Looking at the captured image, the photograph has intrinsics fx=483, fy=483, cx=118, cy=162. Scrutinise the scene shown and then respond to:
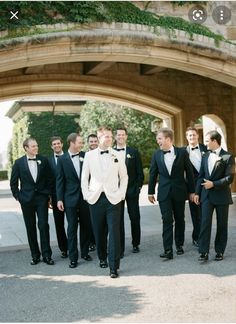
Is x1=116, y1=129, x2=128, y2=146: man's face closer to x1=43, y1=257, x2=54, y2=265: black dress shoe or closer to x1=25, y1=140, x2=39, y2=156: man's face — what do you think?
x1=25, y1=140, x2=39, y2=156: man's face

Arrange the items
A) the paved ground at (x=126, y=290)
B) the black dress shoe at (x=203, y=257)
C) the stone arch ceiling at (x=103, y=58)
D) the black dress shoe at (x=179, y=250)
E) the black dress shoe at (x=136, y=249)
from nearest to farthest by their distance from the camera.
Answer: the paved ground at (x=126, y=290), the black dress shoe at (x=203, y=257), the black dress shoe at (x=179, y=250), the black dress shoe at (x=136, y=249), the stone arch ceiling at (x=103, y=58)

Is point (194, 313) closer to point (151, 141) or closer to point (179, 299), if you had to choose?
point (179, 299)

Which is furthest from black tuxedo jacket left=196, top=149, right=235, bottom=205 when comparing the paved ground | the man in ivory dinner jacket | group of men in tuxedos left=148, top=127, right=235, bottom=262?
the man in ivory dinner jacket

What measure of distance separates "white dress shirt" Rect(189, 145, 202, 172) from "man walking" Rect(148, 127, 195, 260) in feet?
2.11

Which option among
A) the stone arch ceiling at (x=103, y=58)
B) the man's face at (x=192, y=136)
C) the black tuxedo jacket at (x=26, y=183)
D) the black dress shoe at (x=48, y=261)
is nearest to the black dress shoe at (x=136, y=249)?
the black dress shoe at (x=48, y=261)

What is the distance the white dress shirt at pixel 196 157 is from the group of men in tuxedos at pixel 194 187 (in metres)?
0.26

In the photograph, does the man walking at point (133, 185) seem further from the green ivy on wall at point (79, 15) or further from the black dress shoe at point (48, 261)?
the green ivy on wall at point (79, 15)

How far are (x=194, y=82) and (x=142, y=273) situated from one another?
956 centimetres

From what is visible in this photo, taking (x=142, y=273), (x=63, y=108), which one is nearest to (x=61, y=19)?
(x=142, y=273)

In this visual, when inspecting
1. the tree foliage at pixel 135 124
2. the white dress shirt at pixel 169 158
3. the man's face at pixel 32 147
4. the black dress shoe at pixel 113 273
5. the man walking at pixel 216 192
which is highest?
the tree foliage at pixel 135 124

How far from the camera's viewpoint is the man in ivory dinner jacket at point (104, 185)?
5.39 m

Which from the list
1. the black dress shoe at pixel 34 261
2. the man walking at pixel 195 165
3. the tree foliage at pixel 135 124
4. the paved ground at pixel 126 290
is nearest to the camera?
the paved ground at pixel 126 290

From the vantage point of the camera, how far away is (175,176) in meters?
6.07

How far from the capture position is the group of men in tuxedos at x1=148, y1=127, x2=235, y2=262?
5.71m
